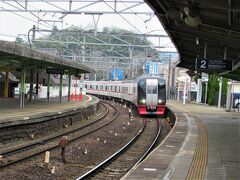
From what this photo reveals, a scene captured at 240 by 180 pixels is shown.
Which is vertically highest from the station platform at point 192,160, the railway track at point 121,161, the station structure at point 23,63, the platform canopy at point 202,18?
the platform canopy at point 202,18

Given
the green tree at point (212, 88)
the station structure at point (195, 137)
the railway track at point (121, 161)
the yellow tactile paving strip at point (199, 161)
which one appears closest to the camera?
the yellow tactile paving strip at point (199, 161)

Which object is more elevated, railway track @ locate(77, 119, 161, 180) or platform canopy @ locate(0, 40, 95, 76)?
platform canopy @ locate(0, 40, 95, 76)

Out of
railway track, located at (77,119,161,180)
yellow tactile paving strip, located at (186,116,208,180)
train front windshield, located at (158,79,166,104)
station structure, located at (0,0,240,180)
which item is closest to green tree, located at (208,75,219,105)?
train front windshield, located at (158,79,166,104)

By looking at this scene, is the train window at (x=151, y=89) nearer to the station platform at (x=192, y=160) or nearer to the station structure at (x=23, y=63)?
the station structure at (x=23, y=63)

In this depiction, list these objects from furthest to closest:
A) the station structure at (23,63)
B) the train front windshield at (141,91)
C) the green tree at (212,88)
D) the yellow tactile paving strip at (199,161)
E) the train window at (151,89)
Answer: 1. the green tree at (212,88)
2. the train front windshield at (141,91)
3. the train window at (151,89)
4. the station structure at (23,63)
5. the yellow tactile paving strip at (199,161)

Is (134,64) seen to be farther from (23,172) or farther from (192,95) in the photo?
(23,172)

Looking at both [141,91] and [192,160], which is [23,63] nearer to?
[141,91]

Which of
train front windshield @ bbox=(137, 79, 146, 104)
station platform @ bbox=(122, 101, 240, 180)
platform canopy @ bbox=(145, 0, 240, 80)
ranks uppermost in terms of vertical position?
platform canopy @ bbox=(145, 0, 240, 80)

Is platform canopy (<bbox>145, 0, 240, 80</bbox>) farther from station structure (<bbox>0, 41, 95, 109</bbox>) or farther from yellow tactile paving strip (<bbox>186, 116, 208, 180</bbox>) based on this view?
station structure (<bbox>0, 41, 95, 109</bbox>)

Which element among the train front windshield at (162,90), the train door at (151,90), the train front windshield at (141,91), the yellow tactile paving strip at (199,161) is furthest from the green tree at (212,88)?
the yellow tactile paving strip at (199,161)

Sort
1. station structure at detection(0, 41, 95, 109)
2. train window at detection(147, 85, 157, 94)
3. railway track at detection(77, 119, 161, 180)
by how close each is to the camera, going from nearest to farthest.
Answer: railway track at detection(77, 119, 161, 180), station structure at detection(0, 41, 95, 109), train window at detection(147, 85, 157, 94)

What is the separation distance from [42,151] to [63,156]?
1259mm

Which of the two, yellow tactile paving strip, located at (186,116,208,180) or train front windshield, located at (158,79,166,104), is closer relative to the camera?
yellow tactile paving strip, located at (186,116,208,180)

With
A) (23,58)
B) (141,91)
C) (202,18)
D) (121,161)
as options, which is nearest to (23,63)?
(23,58)
